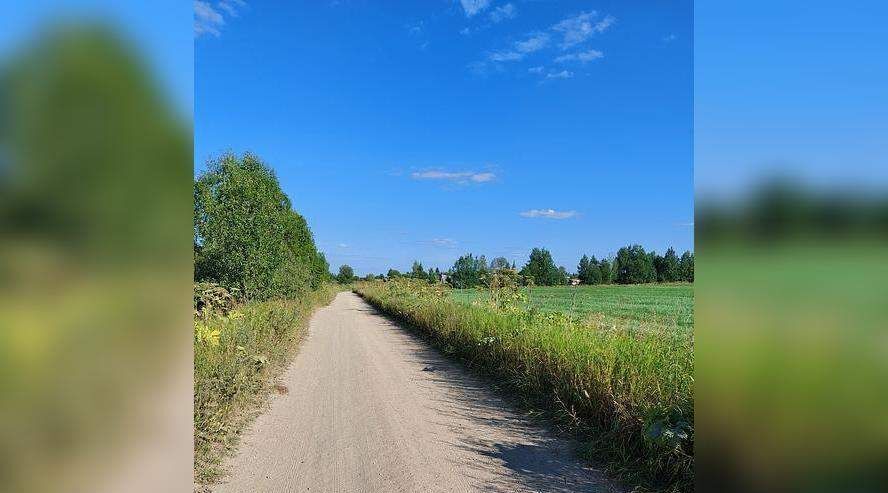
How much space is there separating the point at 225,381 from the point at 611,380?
4.68 meters

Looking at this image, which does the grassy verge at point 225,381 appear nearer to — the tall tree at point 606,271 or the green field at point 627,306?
the green field at point 627,306

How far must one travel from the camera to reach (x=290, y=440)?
20.0ft

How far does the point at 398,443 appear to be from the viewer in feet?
19.5

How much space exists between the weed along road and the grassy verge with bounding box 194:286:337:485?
22 cm

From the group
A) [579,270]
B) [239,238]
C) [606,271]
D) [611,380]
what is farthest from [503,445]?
[606,271]

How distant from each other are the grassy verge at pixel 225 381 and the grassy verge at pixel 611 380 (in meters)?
4.01

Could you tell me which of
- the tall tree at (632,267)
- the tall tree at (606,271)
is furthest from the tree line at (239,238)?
the tall tree at (606,271)

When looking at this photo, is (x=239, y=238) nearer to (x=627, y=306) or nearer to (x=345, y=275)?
(x=627, y=306)

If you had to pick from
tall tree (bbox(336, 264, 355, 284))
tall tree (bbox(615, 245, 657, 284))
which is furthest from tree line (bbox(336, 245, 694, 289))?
tall tree (bbox(336, 264, 355, 284))

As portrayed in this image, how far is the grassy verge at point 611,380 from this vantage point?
181 inches

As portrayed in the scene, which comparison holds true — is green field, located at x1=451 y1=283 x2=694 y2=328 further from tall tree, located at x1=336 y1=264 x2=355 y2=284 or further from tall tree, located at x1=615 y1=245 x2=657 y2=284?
tall tree, located at x1=336 y1=264 x2=355 y2=284

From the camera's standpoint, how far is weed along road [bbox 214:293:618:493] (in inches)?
190
